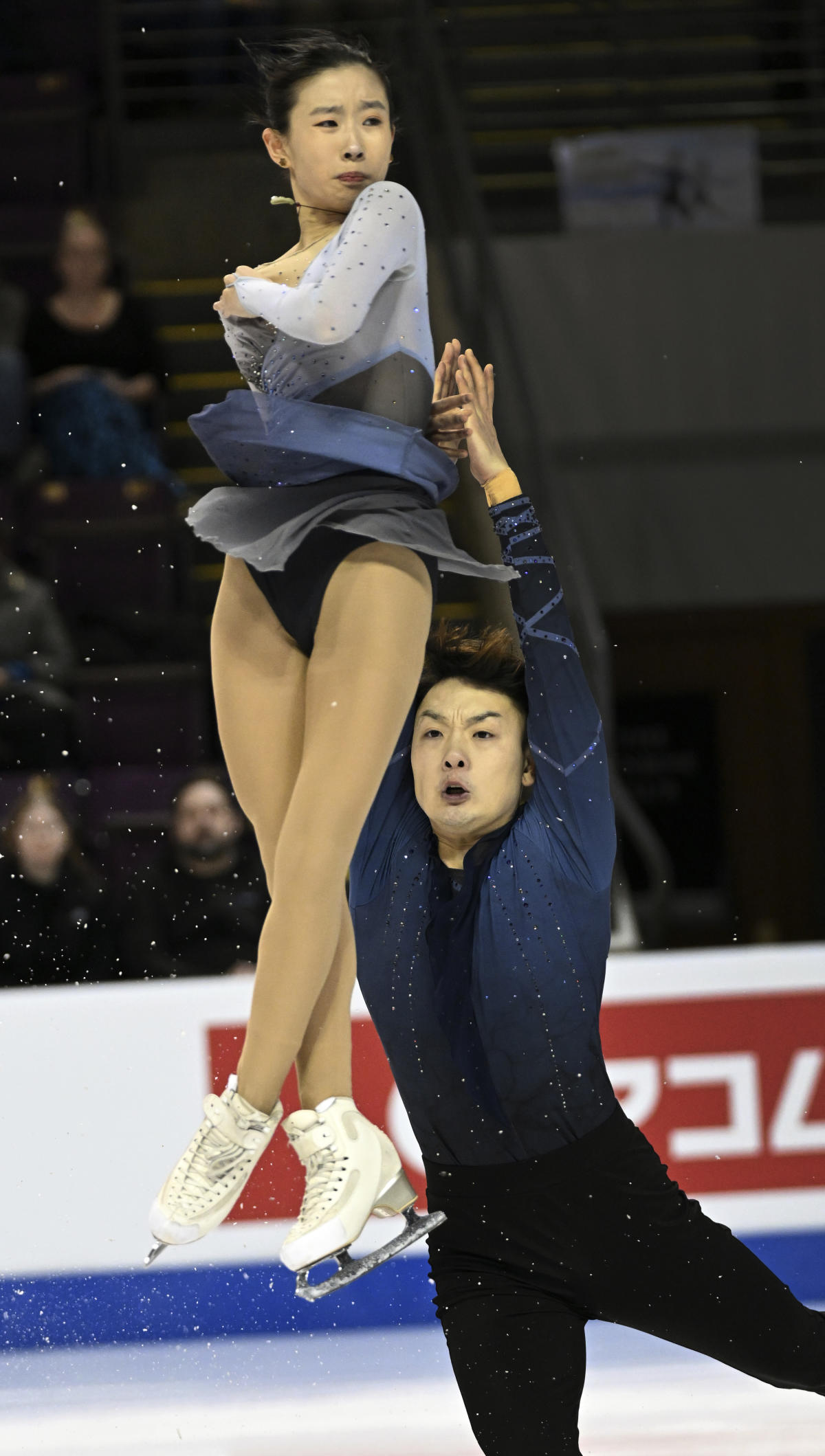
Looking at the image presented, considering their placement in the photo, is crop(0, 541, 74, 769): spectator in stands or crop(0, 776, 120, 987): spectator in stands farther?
crop(0, 541, 74, 769): spectator in stands

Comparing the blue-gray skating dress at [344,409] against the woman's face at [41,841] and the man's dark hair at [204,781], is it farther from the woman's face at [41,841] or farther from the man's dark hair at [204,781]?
the woman's face at [41,841]

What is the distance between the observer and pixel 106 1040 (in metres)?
3.73

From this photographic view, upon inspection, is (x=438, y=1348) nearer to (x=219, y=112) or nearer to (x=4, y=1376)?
(x=4, y=1376)

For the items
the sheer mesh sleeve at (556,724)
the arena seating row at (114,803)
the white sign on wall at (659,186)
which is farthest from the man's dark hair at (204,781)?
the white sign on wall at (659,186)

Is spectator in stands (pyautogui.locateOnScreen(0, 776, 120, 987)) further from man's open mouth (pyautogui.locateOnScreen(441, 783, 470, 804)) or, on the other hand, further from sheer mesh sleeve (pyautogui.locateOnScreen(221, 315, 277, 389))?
sheer mesh sleeve (pyautogui.locateOnScreen(221, 315, 277, 389))

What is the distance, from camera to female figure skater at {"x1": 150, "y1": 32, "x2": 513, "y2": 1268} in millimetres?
2127

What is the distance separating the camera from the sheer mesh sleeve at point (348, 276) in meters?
2.12

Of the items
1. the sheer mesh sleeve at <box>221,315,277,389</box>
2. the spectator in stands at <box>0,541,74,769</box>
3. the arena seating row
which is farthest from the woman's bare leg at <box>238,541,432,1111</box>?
the spectator in stands at <box>0,541,74,769</box>

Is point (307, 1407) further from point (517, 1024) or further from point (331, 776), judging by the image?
point (331, 776)

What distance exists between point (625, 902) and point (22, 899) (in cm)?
138

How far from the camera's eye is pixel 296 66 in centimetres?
225

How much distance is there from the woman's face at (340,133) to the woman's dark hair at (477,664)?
0.67 meters

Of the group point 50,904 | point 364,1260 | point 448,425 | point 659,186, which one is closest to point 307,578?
point 448,425

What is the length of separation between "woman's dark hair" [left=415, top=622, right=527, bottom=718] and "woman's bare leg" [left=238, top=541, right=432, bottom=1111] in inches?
12.6
